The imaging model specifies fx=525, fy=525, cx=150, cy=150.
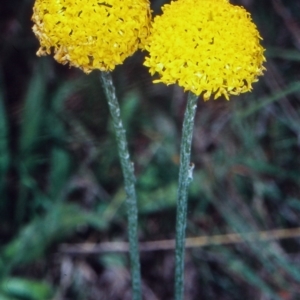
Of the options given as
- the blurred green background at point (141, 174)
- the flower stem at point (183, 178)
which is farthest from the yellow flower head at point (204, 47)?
the blurred green background at point (141, 174)

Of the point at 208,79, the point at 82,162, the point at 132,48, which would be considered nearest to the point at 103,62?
the point at 132,48

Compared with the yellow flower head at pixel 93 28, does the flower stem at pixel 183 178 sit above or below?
below

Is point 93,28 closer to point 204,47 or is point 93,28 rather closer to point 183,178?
point 204,47

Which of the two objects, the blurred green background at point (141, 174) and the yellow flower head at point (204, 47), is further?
the blurred green background at point (141, 174)

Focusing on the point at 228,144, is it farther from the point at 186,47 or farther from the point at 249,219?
the point at 186,47

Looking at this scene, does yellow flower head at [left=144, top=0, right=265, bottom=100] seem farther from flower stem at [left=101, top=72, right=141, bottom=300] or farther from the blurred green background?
the blurred green background

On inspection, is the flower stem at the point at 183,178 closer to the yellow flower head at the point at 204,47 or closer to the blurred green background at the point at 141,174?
the yellow flower head at the point at 204,47

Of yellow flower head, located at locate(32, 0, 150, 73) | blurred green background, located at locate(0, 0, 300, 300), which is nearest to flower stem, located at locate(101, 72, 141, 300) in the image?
yellow flower head, located at locate(32, 0, 150, 73)
